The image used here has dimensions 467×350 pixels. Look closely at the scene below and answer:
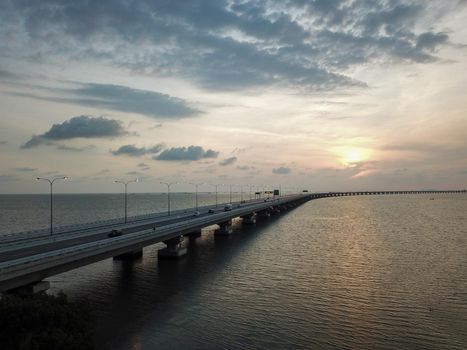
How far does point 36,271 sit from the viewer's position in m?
31.0

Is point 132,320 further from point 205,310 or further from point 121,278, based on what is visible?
point 121,278

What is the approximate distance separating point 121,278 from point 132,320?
1732 cm

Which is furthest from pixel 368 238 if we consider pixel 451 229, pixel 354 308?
pixel 354 308

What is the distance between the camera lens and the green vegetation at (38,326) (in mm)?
20672

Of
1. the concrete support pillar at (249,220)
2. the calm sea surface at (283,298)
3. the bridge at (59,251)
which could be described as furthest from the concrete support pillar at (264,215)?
the bridge at (59,251)

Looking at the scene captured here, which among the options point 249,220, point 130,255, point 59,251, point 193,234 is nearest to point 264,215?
point 249,220

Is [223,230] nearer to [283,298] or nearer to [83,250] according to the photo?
[283,298]

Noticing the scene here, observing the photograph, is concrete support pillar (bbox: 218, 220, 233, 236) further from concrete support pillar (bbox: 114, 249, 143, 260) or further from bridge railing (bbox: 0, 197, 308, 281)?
concrete support pillar (bbox: 114, 249, 143, 260)

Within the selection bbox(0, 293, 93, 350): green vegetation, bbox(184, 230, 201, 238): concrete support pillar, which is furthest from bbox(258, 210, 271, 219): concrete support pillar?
bbox(0, 293, 93, 350): green vegetation

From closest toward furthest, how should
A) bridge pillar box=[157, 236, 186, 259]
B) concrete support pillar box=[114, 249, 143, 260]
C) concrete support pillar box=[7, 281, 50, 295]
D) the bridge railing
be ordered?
1. the bridge railing
2. concrete support pillar box=[7, 281, 50, 295]
3. concrete support pillar box=[114, 249, 143, 260]
4. bridge pillar box=[157, 236, 186, 259]

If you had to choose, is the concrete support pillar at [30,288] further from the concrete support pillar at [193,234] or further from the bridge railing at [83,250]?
the concrete support pillar at [193,234]

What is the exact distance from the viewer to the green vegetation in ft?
67.8

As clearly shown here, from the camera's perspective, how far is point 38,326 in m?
21.5

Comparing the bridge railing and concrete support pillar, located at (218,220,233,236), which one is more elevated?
the bridge railing
